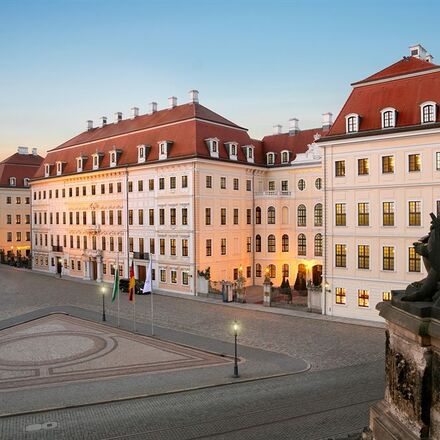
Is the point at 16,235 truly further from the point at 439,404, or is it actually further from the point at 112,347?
the point at 439,404

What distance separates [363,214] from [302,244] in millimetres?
16517

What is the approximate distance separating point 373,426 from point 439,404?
6.55 feet

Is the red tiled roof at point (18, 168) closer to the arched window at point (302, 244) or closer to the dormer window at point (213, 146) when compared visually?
the dormer window at point (213, 146)

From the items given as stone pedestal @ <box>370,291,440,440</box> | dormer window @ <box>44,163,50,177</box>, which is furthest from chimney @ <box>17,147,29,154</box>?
stone pedestal @ <box>370,291,440,440</box>

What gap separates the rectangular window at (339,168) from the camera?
34.2 metres

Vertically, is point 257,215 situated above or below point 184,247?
above

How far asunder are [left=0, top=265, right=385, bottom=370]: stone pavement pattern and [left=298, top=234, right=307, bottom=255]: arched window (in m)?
13.1

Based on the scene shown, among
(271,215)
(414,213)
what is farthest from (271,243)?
(414,213)

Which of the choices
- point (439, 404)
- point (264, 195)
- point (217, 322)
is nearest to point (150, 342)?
point (217, 322)

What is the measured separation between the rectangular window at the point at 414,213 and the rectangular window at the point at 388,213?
1107 mm

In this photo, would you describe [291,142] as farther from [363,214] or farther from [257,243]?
[363,214]

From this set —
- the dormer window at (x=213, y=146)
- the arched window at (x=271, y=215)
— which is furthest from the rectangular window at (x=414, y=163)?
the arched window at (x=271, y=215)

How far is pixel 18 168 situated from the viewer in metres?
82.8

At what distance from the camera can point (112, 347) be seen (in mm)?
26125
